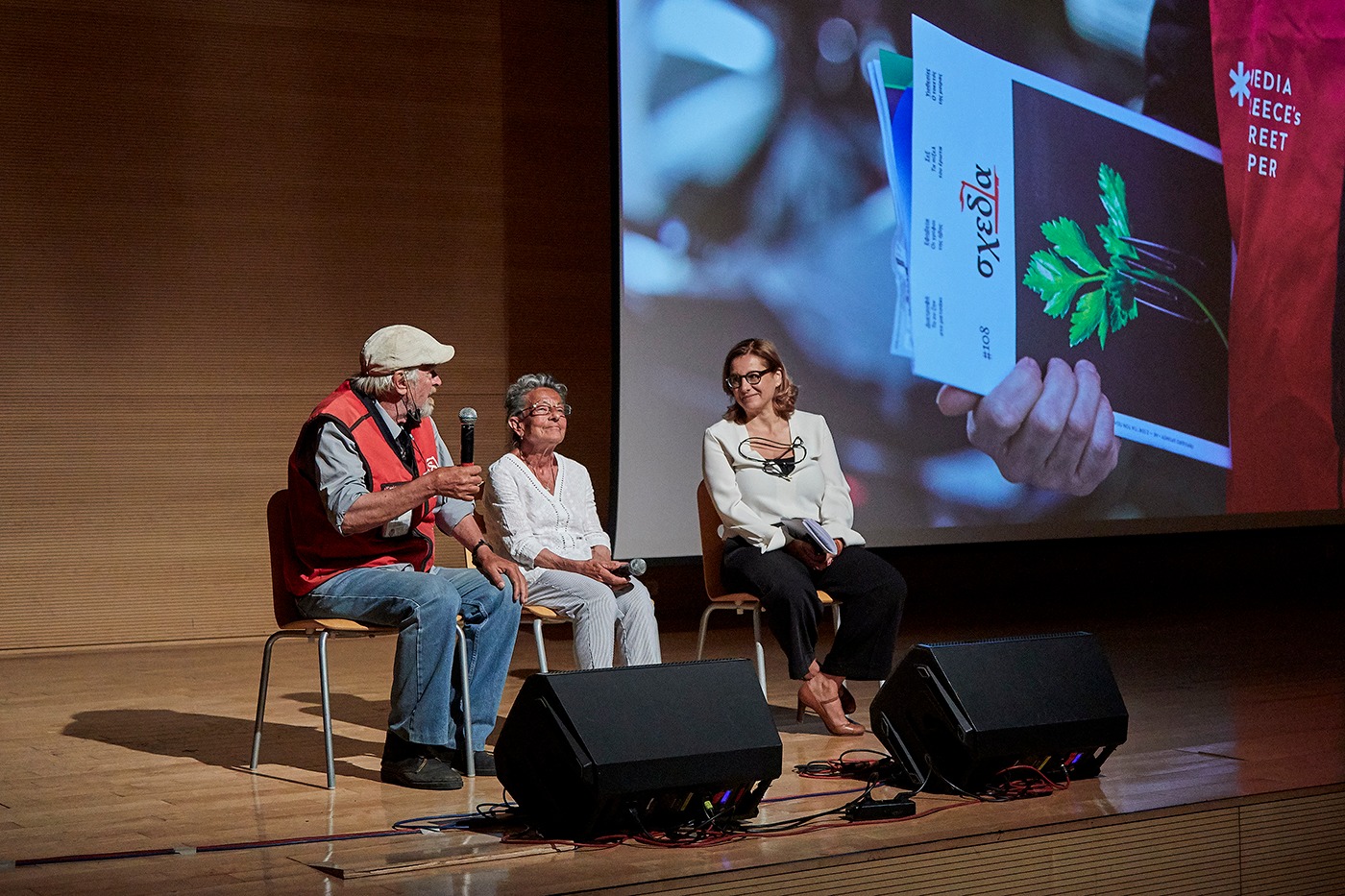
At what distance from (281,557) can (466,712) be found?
549 mm

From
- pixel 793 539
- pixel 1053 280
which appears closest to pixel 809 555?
pixel 793 539

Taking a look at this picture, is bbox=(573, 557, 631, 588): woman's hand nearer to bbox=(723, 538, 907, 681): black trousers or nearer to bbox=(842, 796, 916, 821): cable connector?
bbox=(723, 538, 907, 681): black trousers

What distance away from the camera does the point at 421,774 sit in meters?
3.12

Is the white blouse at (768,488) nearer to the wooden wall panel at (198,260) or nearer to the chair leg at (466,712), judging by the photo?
the chair leg at (466,712)

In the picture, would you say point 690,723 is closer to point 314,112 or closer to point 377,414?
point 377,414

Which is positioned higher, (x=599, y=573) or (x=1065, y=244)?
(x=1065, y=244)

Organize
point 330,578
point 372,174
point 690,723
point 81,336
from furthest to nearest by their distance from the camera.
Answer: point 372,174
point 81,336
point 330,578
point 690,723

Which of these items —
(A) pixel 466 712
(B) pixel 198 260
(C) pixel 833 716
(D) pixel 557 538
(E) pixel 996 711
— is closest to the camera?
(E) pixel 996 711

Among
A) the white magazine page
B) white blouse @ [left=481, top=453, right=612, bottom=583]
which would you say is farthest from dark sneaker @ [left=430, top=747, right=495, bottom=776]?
the white magazine page

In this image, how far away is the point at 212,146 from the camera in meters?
5.72

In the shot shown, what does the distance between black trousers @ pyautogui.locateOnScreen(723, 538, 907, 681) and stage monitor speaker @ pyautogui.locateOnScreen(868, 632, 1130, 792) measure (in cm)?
69

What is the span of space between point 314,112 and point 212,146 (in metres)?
0.44

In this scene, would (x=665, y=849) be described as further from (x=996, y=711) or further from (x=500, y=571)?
(x=500, y=571)

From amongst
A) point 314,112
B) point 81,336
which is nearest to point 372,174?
point 314,112
